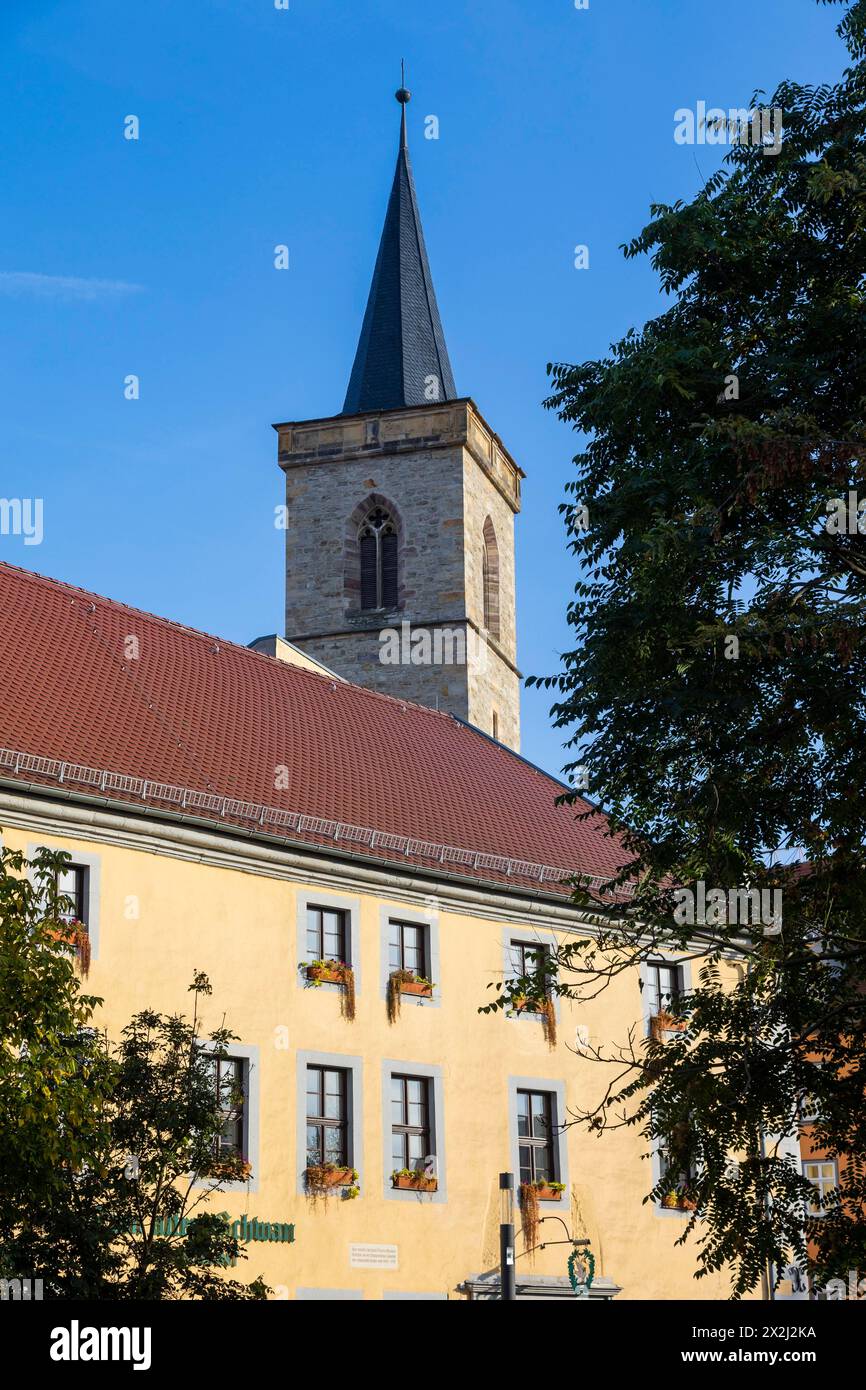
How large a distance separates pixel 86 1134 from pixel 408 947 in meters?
→ 12.1

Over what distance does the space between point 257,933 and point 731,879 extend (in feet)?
41.0

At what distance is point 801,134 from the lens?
1469cm

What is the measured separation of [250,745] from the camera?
27609mm

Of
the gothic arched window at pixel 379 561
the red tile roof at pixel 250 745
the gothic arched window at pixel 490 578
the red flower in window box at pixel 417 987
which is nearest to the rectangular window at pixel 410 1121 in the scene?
the red flower in window box at pixel 417 987

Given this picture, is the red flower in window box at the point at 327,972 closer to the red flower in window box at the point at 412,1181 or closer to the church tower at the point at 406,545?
the red flower in window box at the point at 412,1181

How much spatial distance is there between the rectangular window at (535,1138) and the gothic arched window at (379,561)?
27.8 meters

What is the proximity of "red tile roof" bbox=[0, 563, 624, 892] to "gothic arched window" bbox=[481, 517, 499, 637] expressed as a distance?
20.6m

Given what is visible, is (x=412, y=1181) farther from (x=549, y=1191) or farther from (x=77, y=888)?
(x=77, y=888)

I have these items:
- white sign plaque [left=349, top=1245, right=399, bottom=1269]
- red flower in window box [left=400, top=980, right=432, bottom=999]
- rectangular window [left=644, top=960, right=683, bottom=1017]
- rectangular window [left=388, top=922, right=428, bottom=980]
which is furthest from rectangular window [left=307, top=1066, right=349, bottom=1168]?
rectangular window [left=644, top=960, right=683, bottom=1017]

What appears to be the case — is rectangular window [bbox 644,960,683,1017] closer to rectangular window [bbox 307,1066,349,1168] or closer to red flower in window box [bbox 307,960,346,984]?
red flower in window box [bbox 307,960,346,984]

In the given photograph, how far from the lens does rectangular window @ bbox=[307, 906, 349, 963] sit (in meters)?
25.1

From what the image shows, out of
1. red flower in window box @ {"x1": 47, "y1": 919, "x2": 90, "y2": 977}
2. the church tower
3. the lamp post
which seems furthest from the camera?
the church tower

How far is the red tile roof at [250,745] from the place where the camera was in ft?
80.4
